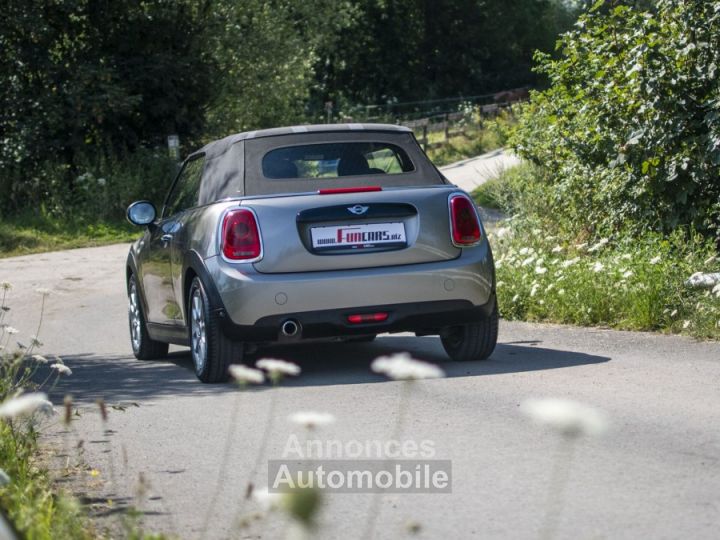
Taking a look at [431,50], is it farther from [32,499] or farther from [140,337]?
[32,499]

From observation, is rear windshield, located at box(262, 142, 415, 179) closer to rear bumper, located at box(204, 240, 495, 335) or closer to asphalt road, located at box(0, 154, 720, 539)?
rear bumper, located at box(204, 240, 495, 335)

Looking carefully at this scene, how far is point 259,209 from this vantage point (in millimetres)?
8602

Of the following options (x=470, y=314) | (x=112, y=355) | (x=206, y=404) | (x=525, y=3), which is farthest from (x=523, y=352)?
(x=525, y=3)

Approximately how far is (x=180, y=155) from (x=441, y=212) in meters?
22.9

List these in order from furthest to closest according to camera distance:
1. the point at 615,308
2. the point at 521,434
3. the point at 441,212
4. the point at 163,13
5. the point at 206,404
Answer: the point at 163,13, the point at 615,308, the point at 441,212, the point at 206,404, the point at 521,434

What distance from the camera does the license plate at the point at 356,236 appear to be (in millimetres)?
8555

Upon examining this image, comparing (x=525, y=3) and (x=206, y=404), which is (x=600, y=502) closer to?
(x=206, y=404)

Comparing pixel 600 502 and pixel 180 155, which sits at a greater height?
pixel 600 502

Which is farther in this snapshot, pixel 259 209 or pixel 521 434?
pixel 259 209

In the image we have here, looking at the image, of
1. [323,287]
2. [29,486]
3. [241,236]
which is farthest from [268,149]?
[29,486]

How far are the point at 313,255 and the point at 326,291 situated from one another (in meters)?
0.24

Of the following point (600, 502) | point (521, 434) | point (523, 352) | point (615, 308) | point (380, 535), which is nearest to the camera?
point (380, 535)

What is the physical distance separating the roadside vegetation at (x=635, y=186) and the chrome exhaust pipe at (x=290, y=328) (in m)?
3.23

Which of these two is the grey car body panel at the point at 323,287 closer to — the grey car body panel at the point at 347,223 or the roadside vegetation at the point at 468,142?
the grey car body panel at the point at 347,223
